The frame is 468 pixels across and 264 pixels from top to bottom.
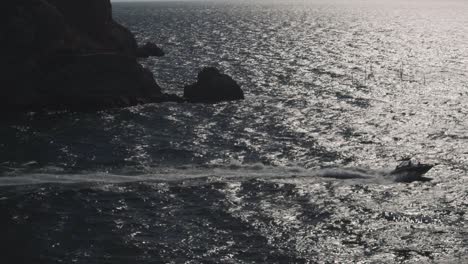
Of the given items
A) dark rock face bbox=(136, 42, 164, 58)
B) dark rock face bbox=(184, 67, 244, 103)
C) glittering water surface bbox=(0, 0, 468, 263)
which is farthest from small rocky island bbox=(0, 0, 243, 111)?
dark rock face bbox=(136, 42, 164, 58)

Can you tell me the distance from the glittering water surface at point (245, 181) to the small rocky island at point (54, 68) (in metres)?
2.93

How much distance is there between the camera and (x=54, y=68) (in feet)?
232

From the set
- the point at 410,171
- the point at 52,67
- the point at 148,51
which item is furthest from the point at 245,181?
the point at 148,51

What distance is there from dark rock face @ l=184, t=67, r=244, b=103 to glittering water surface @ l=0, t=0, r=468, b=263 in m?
3.06

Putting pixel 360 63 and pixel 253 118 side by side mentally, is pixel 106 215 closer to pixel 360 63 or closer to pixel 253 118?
pixel 253 118

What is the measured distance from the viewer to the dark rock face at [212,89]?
7988 cm

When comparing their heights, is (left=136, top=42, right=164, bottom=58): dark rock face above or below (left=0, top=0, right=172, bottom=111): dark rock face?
below

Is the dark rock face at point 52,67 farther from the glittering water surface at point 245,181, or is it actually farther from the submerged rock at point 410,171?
the submerged rock at point 410,171

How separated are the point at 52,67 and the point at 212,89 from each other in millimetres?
21175

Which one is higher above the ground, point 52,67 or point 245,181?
point 52,67

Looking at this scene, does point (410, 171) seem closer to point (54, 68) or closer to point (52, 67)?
point (54, 68)

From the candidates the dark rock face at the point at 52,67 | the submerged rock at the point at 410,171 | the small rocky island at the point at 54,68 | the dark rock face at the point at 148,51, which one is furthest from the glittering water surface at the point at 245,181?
the dark rock face at the point at 148,51

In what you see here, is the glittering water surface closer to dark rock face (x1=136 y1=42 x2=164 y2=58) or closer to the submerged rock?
the submerged rock

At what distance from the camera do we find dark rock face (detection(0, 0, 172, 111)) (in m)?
69.4
